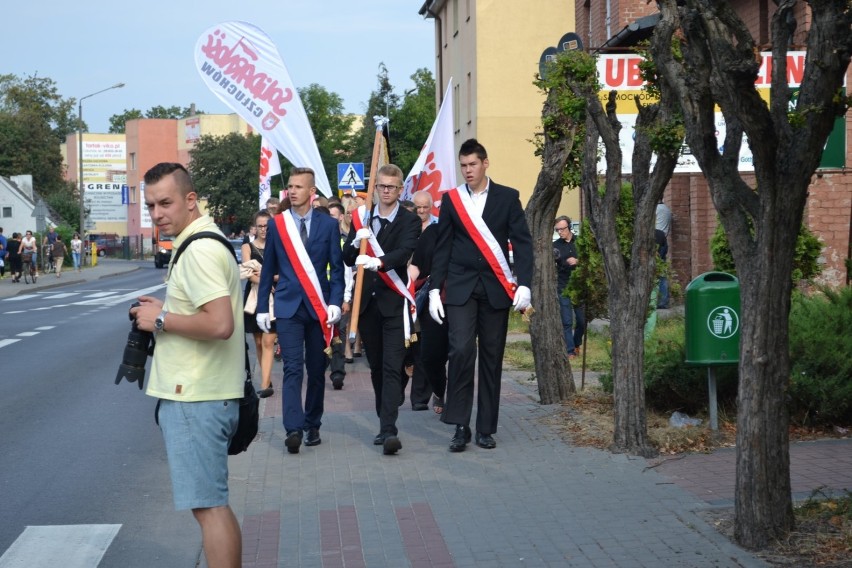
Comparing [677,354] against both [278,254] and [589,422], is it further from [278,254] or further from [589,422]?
[278,254]

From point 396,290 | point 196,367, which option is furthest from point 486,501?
point 196,367

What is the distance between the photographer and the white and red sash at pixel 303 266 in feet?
28.6

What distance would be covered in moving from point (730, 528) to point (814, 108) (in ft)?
7.01

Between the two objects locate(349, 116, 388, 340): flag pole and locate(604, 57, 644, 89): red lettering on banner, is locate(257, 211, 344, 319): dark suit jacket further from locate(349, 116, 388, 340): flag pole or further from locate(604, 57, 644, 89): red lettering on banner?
locate(604, 57, 644, 89): red lettering on banner

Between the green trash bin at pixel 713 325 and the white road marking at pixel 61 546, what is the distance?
13.3 ft

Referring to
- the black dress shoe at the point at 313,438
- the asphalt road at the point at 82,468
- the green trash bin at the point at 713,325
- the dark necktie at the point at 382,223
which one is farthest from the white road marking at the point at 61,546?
the green trash bin at the point at 713,325

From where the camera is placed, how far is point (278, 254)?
351 inches

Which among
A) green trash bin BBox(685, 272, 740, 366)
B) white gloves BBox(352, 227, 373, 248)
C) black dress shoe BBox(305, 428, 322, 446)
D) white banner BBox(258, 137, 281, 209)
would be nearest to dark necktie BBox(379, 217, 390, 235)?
white gloves BBox(352, 227, 373, 248)

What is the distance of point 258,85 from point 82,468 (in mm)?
4800

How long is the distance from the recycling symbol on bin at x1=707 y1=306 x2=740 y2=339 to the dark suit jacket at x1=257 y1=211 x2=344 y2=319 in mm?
2629

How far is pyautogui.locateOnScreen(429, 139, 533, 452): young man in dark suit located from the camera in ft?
28.0

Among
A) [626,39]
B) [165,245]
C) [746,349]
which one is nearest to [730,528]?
[746,349]

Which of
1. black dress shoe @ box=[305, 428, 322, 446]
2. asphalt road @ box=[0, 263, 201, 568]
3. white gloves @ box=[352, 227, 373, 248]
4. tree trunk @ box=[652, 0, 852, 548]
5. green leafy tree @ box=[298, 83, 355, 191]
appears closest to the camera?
tree trunk @ box=[652, 0, 852, 548]

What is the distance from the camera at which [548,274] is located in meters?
10.6
